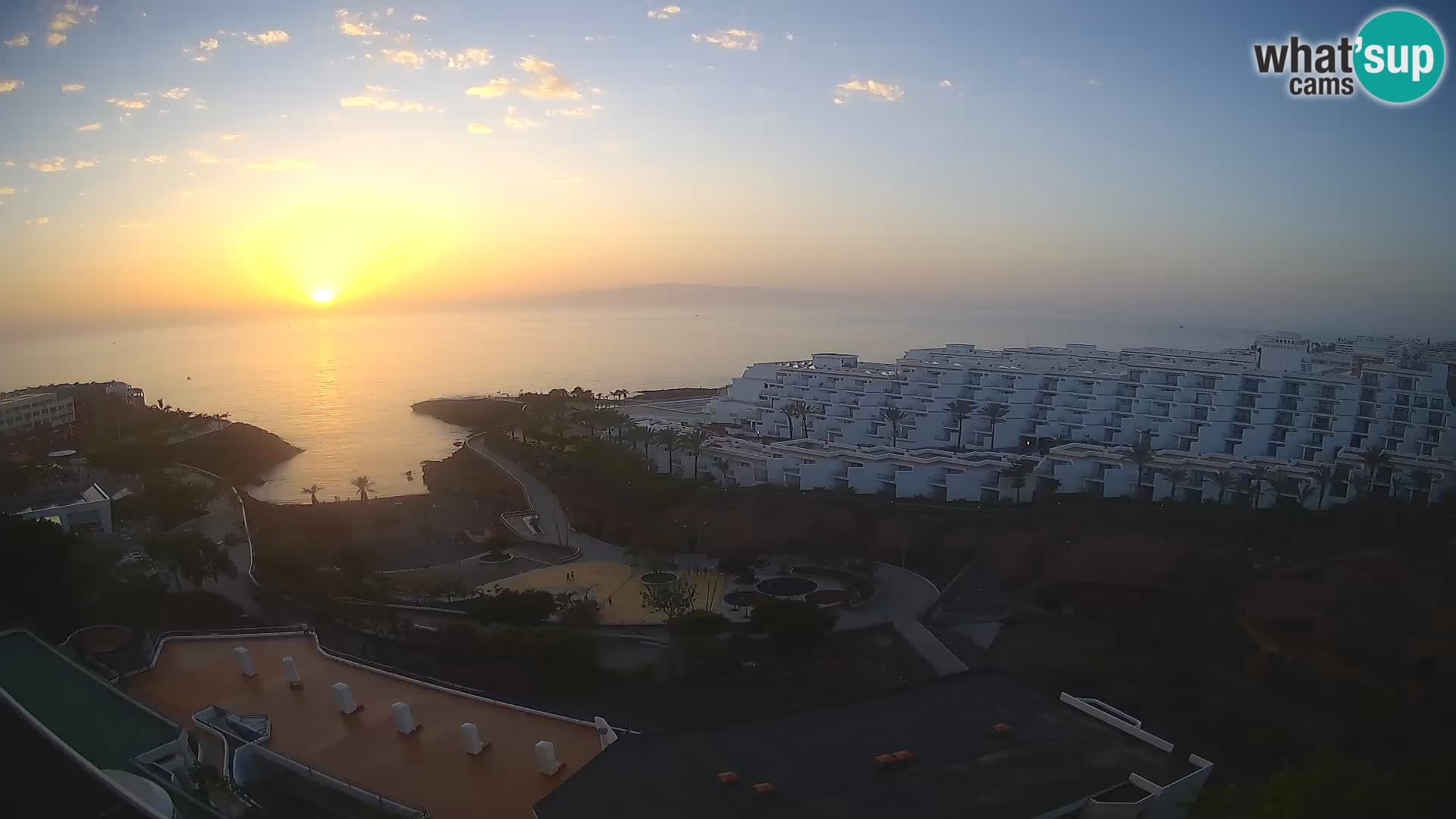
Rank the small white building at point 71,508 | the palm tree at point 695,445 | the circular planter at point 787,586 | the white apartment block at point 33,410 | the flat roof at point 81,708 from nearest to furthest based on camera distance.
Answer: the flat roof at point 81,708 → the circular planter at point 787,586 → the small white building at point 71,508 → the palm tree at point 695,445 → the white apartment block at point 33,410

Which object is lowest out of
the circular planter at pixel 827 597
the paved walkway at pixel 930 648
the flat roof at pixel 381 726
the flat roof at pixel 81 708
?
the paved walkway at pixel 930 648

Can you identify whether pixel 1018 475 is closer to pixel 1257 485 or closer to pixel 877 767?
pixel 1257 485

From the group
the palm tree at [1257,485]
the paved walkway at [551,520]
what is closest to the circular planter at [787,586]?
the paved walkway at [551,520]

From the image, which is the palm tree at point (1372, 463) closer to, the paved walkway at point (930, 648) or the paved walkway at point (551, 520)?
the paved walkway at point (930, 648)

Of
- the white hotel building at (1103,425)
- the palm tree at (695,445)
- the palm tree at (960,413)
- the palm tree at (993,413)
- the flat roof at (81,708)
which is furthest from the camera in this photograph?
the palm tree at (960,413)

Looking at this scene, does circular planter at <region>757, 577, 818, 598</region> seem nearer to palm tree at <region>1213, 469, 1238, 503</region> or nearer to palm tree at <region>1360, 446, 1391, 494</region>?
palm tree at <region>1213, 469, 1238, 503</region>

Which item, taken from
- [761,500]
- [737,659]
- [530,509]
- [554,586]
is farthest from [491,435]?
[737,659]

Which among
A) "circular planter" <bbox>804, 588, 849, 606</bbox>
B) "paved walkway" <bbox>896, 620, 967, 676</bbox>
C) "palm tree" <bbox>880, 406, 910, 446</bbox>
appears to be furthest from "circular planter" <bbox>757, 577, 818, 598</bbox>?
"palm tree" <bbox>880, 406, 910, 446</bbox>
